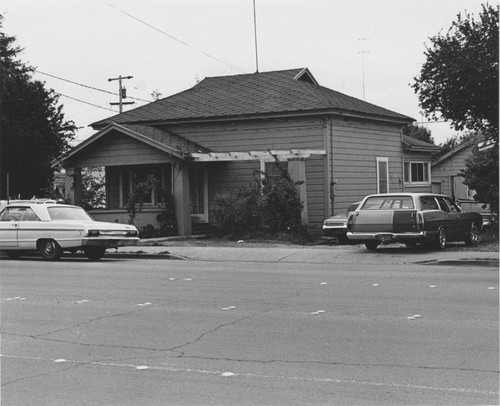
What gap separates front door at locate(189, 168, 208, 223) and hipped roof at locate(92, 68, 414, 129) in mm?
2031

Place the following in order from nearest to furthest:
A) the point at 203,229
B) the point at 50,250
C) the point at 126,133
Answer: the point at 50,250, the point at 126,133, the point at 203,229

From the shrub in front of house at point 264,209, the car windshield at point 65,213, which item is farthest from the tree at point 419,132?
the car windshield at point 65,213

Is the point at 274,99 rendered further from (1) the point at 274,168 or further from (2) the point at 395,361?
(2) the point at 395,361

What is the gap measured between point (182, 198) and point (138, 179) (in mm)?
3744

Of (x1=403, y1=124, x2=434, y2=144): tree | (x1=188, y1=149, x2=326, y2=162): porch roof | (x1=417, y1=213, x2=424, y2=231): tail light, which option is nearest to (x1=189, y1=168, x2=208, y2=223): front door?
(x1=188, y1=149, x2=326, y2=162): porch roof

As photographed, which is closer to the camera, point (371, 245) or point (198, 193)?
point (371, 245)

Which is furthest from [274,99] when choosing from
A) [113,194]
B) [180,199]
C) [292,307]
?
[292,307]

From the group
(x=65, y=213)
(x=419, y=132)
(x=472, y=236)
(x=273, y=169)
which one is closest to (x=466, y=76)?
(x=472, y=236)

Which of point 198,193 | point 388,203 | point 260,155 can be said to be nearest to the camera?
point 388,203

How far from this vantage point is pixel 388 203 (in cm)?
2156

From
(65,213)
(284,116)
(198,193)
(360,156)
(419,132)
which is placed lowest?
(65,213)

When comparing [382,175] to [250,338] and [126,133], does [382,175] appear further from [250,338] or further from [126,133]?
[250,338]

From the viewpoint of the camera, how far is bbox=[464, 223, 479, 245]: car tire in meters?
23.0

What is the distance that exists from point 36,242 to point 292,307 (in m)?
11.1
